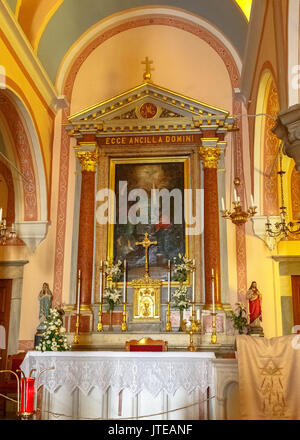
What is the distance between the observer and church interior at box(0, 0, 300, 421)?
893 cm

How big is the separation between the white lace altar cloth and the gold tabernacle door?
3.47 meters

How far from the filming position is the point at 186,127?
9.97 meters

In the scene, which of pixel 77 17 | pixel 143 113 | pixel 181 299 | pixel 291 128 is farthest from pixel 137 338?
pixel 77 17

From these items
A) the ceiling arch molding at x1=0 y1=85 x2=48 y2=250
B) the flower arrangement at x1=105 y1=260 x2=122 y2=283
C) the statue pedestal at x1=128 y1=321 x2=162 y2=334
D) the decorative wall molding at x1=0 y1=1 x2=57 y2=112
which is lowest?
the statue pedestal at x1=128 y1=321 x2=162 y2=334

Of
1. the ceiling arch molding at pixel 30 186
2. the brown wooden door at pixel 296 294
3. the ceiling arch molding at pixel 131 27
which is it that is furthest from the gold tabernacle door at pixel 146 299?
the ceiling arch molding at pixel 131 27

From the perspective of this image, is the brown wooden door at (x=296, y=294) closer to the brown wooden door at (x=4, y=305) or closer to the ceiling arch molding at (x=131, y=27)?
the ceiling arch molding at (x=131, y=27)

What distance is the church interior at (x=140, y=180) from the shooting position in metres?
8.93

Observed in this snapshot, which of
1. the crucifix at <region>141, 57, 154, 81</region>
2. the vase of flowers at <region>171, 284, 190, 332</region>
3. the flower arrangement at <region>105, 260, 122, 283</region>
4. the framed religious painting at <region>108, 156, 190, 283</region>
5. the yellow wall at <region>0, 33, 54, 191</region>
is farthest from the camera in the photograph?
the crucifix at <region>141, 57, 154, 81</region>

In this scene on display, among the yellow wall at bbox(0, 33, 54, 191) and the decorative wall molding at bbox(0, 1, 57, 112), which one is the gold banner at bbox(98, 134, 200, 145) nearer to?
the yellow wall at bbox(0, 33, 54, 191)

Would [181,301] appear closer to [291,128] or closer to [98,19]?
[291,128]

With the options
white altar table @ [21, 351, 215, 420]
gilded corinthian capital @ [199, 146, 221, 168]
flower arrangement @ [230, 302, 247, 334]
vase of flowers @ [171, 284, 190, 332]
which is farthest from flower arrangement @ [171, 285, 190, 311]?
white altar table @ [21, 351, 215, 420]

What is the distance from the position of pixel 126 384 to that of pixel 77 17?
8235mm
